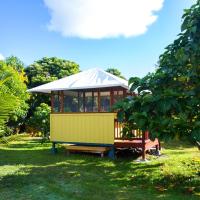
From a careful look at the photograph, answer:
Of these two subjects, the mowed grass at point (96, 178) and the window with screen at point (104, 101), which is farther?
the window with screen at point (104, 101)

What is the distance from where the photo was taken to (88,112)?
40.3 ft

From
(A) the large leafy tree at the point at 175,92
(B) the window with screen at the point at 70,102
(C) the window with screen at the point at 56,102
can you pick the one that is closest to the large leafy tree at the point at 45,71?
(C) the window with screen at the point at 56,102

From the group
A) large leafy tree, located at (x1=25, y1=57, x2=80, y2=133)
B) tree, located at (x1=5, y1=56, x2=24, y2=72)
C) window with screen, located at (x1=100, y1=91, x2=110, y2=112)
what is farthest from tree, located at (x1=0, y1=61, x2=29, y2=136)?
tree, located at (x1=5, y1=56, x2=24, y2=72)

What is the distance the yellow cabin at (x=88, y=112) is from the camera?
38.5ft

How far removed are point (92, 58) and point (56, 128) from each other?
856 centimetres

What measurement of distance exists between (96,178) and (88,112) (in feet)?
14.1

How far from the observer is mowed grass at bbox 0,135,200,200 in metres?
6.74

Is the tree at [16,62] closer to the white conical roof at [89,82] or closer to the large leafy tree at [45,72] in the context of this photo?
the large leafy tree at [45,72]

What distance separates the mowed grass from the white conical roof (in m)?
2.67

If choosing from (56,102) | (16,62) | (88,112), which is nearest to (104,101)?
(88,112)

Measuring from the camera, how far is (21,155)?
40.4 feet

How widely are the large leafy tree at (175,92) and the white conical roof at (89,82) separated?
401cm

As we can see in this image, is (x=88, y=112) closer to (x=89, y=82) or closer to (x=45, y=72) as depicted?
(x=89, y=82)

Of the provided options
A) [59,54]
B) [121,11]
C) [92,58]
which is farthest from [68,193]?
[59,54]
